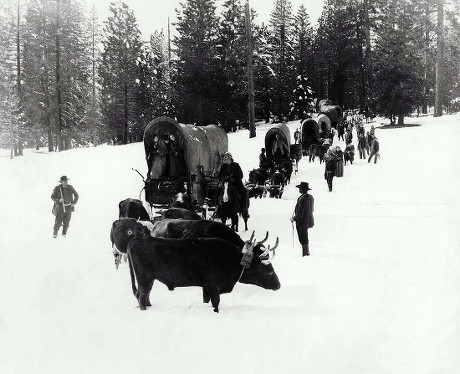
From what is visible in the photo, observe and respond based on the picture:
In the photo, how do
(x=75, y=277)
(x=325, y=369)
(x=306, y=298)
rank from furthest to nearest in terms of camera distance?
1. (x=75, y=277)
2. (x=306, y=298)
3. (x=325, y=369)

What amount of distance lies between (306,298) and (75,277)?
15.7ft

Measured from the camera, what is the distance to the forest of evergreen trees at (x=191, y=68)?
3869cm

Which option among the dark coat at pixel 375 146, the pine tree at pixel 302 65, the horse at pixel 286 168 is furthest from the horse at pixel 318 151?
the pine tree at pixel 302 65

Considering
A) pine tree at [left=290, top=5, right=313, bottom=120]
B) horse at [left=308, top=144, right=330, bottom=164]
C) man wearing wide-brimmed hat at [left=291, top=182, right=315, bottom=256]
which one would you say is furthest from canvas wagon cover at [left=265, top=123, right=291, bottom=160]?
pine tree at [left=290, top=5, right=313, bottom=120]

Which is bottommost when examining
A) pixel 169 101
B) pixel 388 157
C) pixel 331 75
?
pixel 388 157

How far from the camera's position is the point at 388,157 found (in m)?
26.7

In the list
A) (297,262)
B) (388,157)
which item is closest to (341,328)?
(297,262)

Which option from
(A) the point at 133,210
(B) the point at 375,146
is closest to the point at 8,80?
(B) the point at 375,146

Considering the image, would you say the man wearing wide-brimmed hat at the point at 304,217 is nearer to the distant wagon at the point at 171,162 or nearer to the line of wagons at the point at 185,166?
the line of wagons at the point at 185,166

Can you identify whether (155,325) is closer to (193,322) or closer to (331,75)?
(193,322)

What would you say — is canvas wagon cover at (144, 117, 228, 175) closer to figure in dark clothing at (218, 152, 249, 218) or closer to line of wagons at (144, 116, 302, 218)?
line of wagons at (144, 116, 302, 218)

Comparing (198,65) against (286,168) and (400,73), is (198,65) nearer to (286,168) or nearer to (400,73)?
(400,73)

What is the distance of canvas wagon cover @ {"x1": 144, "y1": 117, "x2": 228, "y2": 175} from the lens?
595 inches

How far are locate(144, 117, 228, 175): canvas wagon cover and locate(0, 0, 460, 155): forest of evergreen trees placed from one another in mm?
20666
